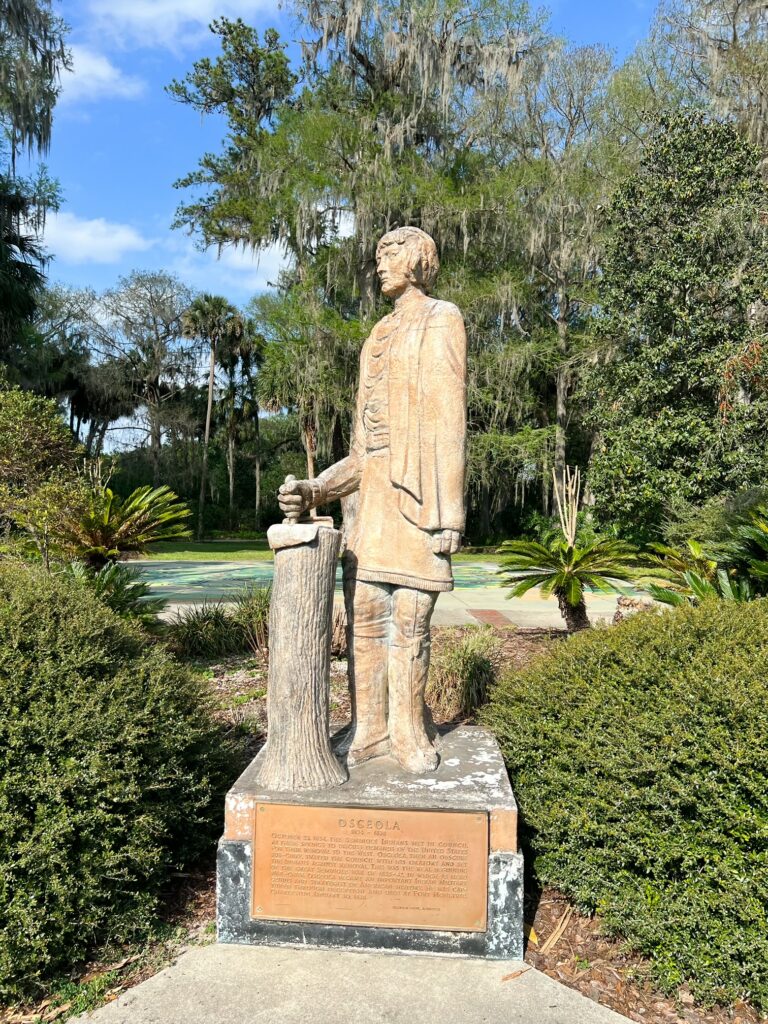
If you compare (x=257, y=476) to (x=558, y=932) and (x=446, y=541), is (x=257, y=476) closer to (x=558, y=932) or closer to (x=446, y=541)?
(x=446, y=541)

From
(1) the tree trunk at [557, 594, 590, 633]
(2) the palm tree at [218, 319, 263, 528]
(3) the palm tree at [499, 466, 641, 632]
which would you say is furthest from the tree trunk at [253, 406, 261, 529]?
(3) the palm tree at [499, 466, 641, 632]

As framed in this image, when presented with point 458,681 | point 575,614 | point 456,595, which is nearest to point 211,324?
point 456,595

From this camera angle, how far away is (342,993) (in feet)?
7.86

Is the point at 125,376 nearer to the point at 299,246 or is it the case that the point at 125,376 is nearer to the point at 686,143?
the point at 299,246

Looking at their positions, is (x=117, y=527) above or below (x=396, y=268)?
below

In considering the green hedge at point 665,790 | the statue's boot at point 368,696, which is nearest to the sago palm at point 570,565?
the green hedge at point 665,790

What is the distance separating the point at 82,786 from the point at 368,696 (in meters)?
1.20

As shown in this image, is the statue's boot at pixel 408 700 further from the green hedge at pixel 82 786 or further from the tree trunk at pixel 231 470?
the tree trunk at pixel 231 470

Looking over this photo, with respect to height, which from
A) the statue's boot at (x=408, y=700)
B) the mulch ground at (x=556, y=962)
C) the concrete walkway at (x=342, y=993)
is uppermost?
the statue's boot at (x=408, y=700)

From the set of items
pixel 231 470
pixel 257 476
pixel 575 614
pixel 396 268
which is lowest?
pixel 575 614

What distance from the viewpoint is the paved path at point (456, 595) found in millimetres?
9594

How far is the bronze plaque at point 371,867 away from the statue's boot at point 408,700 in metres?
0.37

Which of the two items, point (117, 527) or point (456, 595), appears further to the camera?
point (456, 595)

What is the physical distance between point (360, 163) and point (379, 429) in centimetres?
1638
